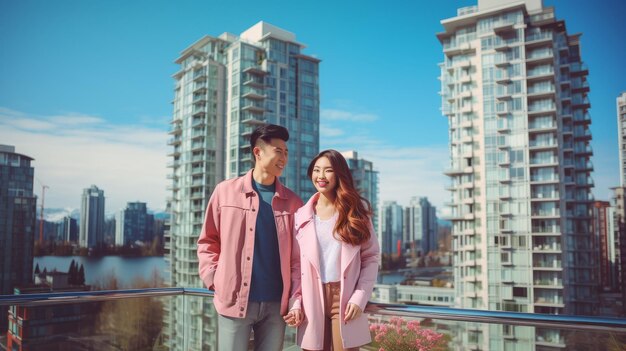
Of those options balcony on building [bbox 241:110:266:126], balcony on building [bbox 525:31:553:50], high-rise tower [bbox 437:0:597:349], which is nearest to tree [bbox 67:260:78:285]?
balcony on building [bbox 241:110:266:126]

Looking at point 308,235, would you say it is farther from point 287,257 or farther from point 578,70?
point 578,70

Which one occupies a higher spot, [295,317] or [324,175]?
[324,175]

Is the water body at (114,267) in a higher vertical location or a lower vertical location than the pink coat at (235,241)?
lower

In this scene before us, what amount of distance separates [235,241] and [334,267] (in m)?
0.45

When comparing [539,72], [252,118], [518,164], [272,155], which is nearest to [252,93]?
[252,118]

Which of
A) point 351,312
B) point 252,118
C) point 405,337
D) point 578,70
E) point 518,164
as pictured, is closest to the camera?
point 351,312

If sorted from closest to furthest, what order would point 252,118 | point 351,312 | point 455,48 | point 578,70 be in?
point 351,312 → point 455,48 → point 578,70 → point 252,118

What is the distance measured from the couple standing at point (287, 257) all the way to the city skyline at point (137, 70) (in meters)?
26.6

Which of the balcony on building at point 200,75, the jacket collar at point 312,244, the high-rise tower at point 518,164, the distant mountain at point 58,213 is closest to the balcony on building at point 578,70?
the high-rise tower at point 518,164

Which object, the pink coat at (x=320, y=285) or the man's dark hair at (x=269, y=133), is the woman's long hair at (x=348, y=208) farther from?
the man's dark hair at (x=269, y=133)

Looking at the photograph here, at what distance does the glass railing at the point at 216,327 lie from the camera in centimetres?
199

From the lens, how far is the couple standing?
1.90 meters

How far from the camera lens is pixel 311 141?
30.6m

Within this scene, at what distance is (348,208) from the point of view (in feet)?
6.43
